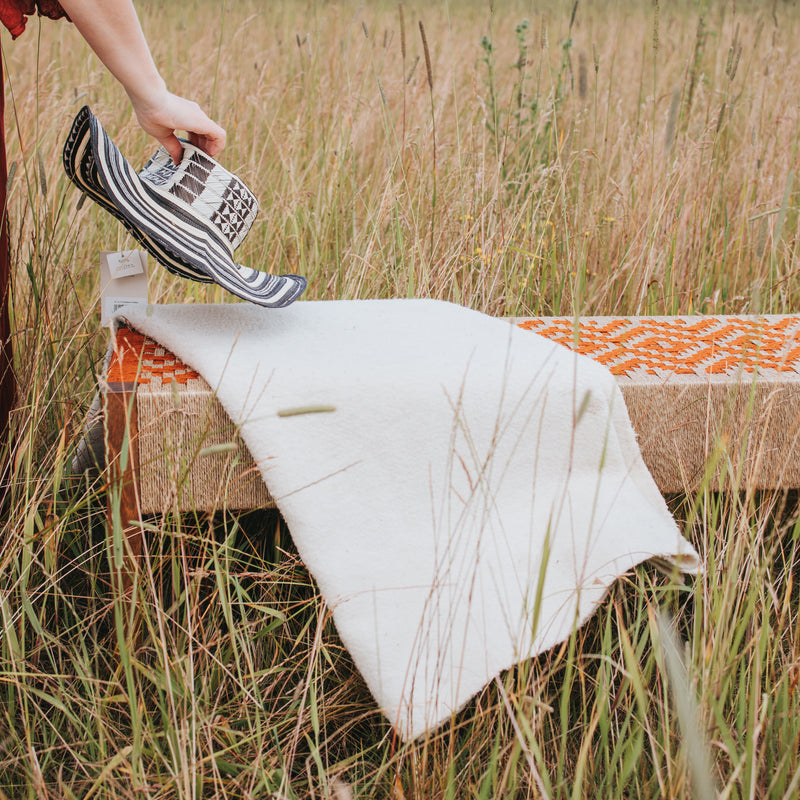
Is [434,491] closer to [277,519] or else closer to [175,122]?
[277,519]

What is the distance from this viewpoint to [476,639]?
97 cm

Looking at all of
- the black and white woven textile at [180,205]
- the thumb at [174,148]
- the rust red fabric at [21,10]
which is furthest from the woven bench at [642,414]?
the rust red fabric at [21,10]

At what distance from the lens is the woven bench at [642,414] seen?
104 centimetres

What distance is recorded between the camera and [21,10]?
1173mm

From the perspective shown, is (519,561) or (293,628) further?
(293,628)

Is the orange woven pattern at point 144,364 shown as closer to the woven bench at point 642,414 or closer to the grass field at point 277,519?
the woven bench at point 642,414

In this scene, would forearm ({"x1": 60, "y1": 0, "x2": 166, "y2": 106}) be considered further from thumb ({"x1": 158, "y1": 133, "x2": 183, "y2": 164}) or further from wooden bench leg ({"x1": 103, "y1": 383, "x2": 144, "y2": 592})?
wooden bench leg ({"x1": 103, "y1": 383, "x2": 144, "y2": 592})

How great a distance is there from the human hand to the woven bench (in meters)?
0.28

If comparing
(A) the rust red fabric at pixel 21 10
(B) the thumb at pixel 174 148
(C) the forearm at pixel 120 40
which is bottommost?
(B) the thumb at pixel 174 148

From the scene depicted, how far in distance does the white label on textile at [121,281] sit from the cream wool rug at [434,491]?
0.18 m

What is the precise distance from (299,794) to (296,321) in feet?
2.08

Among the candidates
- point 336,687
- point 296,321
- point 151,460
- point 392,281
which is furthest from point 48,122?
point 336,687

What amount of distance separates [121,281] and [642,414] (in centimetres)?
77

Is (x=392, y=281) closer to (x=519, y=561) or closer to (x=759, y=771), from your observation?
(x=519, y=561)
